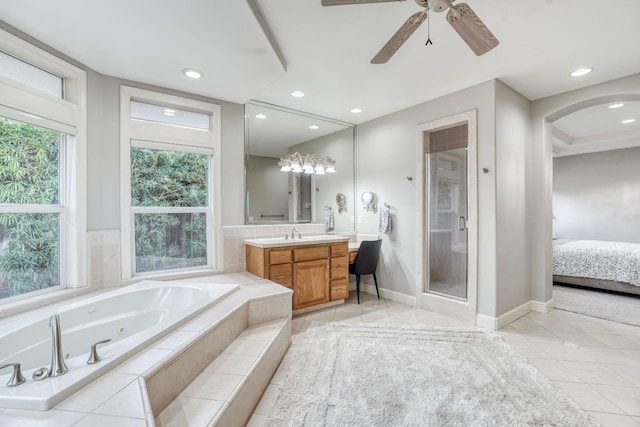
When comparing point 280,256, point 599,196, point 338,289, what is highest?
point 599,196

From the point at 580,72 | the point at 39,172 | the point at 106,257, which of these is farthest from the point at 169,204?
the point at 580,72

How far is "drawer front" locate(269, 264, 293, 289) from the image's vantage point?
3.17 metres

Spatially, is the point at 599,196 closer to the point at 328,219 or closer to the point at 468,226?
the point at 468,226

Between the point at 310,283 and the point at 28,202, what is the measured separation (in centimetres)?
261

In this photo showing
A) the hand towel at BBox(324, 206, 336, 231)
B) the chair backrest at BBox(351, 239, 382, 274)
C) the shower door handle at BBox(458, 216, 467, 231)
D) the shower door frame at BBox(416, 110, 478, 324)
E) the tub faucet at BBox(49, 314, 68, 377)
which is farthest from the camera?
the hand towel at BBox(324, 206, 336, 231)

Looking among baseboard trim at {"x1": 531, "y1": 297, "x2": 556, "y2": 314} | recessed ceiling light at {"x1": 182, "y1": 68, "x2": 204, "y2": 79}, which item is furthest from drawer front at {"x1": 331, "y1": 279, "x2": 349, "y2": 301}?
recessed ceiling light at {"x1": 182, "y1": 68, "x2": 204, "y2": 79}

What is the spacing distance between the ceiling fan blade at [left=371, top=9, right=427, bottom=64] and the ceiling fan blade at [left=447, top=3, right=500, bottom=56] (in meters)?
0.15

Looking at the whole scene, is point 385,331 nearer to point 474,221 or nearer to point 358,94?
point 474,221

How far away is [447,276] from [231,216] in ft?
8.77

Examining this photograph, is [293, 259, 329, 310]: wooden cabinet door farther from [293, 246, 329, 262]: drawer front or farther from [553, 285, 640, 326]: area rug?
[553, 285, 640, 326]: area rug

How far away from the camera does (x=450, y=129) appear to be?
3422 millimetres

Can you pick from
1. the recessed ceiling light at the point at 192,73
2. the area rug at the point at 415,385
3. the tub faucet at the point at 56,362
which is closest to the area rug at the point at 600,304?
the area rug at the point at 415,385

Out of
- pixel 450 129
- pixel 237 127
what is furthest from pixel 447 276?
pixel 237 127

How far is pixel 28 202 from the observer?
224 centimetres
